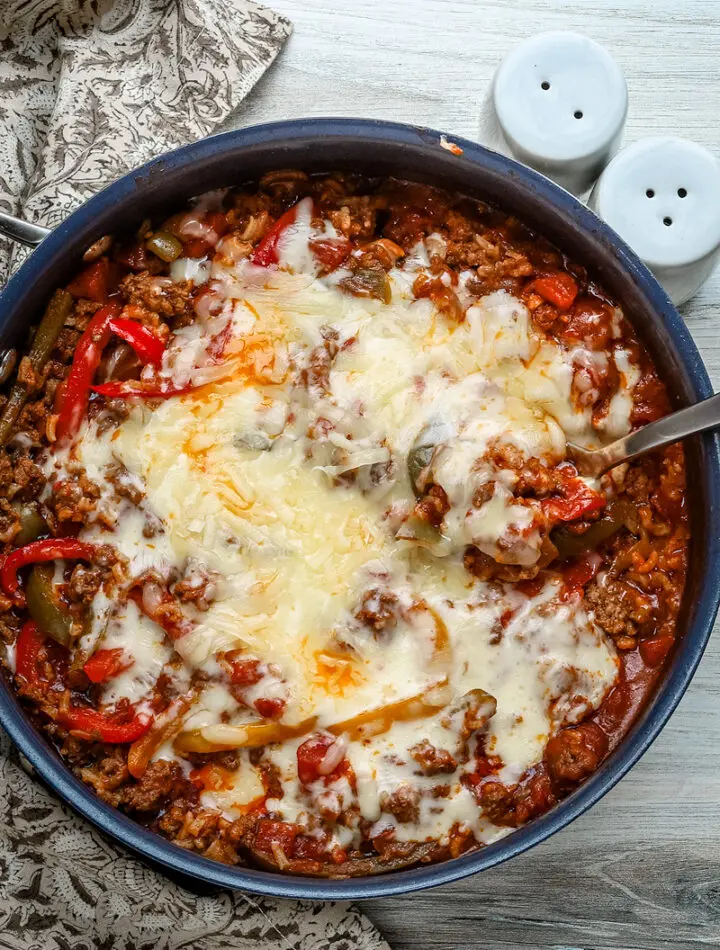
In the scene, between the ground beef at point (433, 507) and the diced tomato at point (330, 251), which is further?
the diced tomato at point (330, 251)

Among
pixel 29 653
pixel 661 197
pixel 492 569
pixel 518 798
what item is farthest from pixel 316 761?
pixel 661 197

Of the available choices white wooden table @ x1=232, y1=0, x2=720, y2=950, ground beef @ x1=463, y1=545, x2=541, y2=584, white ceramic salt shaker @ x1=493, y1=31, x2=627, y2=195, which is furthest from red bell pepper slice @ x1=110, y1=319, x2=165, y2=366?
white ceramic salt shaker @ x1=493, y1=31, x2=627, y2=195

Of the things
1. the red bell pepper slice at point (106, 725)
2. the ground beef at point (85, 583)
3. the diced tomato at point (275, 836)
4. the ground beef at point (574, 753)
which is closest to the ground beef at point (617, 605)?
the ground beef at point (574, 753)

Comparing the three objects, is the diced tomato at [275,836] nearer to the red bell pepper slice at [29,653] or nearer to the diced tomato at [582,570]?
the red bell pepper slice at [29,653]

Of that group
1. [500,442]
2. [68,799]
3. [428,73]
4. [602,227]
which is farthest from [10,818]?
[428,73]

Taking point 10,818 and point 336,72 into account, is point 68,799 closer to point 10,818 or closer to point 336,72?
point 10,818

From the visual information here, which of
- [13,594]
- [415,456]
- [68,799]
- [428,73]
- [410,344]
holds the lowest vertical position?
[68,799]

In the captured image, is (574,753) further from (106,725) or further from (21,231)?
(21,231)
